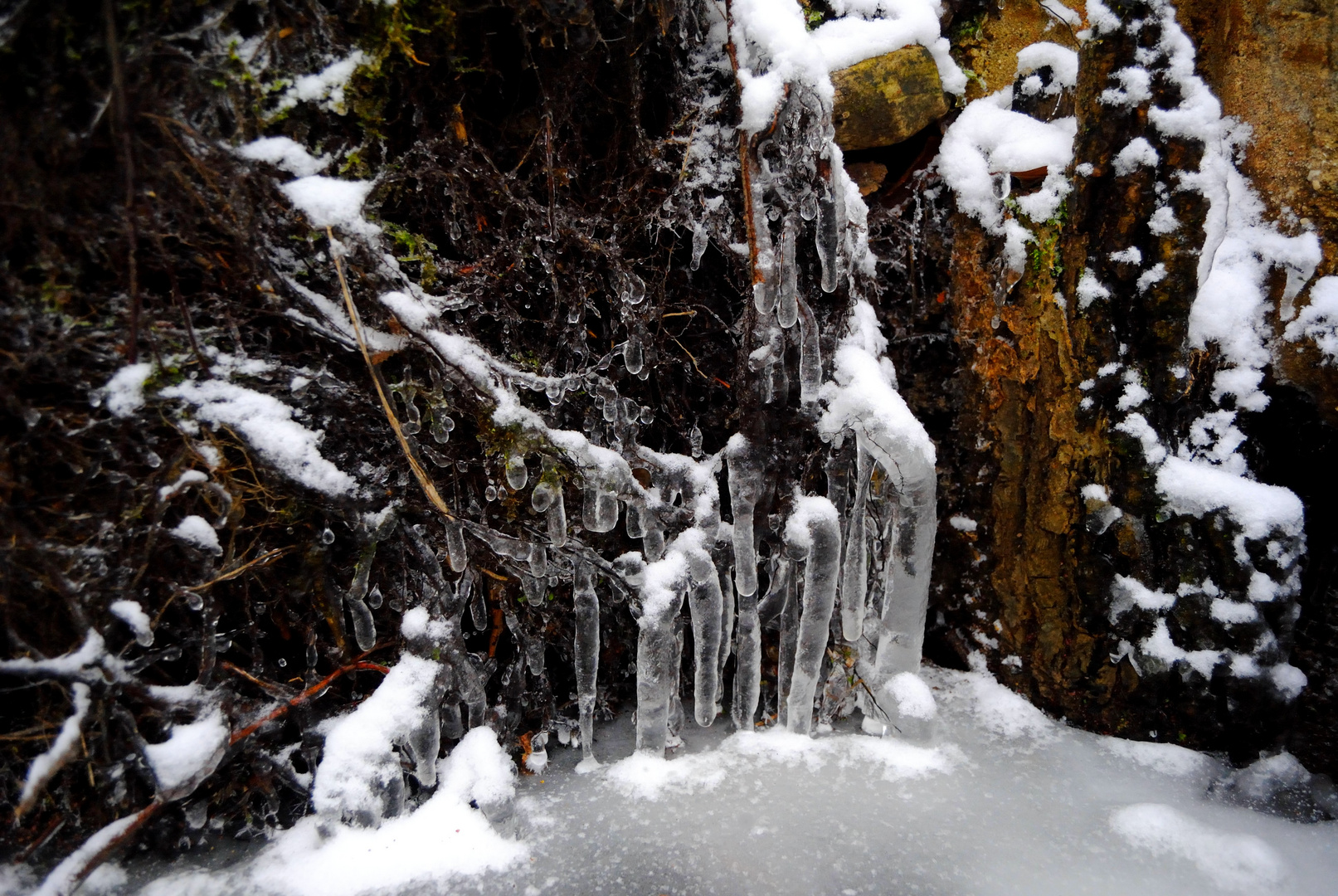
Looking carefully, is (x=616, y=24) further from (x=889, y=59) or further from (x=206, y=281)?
(x=206, y=281)

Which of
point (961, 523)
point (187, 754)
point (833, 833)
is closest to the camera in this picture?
point (187, 754)

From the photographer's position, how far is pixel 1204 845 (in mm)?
1412

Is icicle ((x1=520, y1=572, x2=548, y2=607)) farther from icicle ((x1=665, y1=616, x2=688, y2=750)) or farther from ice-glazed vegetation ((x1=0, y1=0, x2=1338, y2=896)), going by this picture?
icicle ((x1=665, y1=616, x2=688, y2=750))

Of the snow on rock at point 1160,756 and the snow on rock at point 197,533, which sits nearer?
the snow on rock at point 197,533

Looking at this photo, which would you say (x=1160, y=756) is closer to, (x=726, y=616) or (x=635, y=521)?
(x=726, y=616)

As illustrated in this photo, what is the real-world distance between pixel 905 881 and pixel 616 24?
6.32 feet

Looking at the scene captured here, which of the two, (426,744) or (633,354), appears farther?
(633,354)

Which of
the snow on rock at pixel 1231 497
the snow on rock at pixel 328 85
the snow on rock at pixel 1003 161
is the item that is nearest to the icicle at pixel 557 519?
the snow on rock at pixel 328 85

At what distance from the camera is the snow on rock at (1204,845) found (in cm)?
134

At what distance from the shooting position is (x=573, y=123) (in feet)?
5.11

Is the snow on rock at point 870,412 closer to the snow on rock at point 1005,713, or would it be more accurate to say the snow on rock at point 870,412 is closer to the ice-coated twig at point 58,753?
the snow on rock at point 1005,713

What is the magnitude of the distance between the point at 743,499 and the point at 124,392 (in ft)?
4.29

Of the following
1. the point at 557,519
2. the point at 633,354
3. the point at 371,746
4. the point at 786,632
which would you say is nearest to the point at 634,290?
the point at 633,354

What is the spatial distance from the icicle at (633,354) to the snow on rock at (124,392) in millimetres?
969
